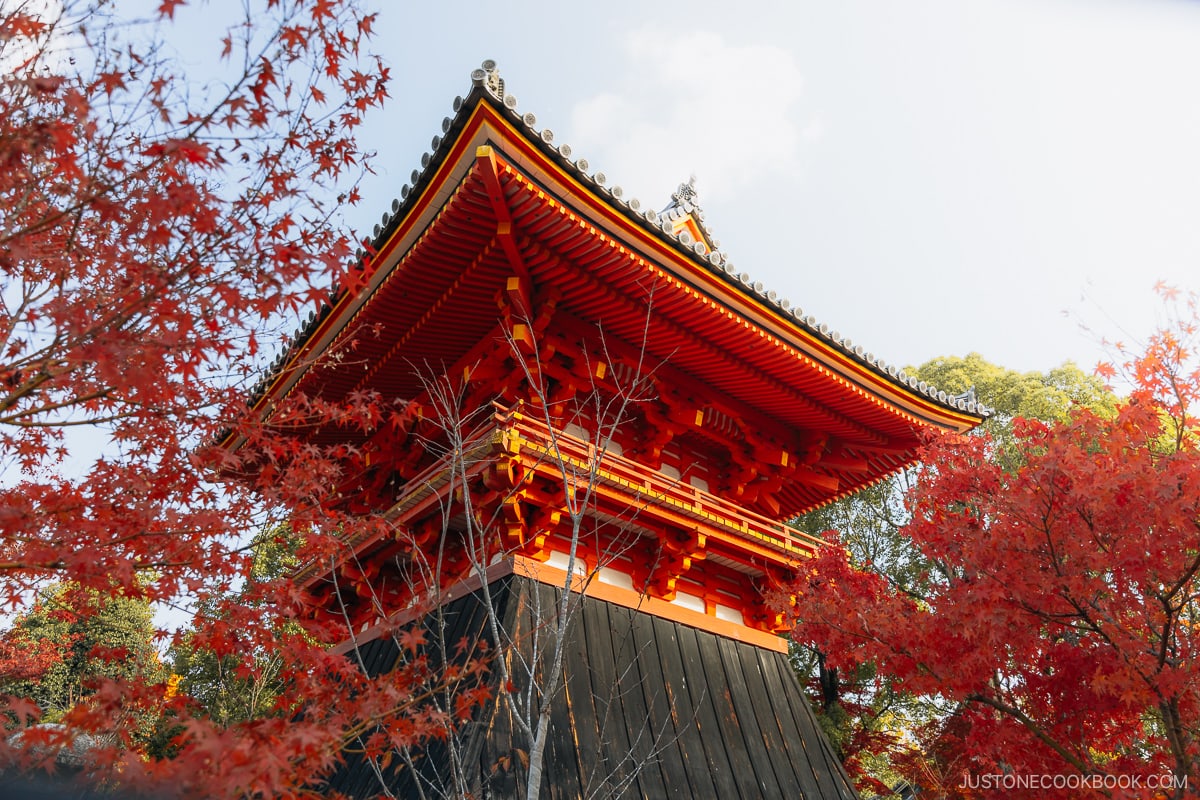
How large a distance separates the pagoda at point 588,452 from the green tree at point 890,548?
9358mm

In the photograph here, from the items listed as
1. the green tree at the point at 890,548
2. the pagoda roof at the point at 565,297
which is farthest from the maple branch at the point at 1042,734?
the green tree at the point at 890,548

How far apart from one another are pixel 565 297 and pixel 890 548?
618 inches

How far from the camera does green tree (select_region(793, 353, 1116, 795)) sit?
1908 centimetres

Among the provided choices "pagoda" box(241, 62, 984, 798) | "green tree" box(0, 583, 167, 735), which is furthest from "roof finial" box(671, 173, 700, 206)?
"green tree" box(0, 583, 167, 735)

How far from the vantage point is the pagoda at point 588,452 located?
743 centimetres

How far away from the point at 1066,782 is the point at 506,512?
215 inches

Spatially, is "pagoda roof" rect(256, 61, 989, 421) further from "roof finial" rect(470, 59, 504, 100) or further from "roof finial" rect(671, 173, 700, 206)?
"roof finial" rect(671, 173, 700, 206)

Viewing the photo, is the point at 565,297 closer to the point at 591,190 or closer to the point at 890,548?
the point at 591,190

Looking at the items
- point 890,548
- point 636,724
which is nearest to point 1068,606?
point 636,724

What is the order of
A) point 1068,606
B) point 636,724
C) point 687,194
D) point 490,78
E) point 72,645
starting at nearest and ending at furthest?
point 1068,606 < point 490,78 < point 636,724 < point 687,194 < point 72,645

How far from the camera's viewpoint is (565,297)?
28.9ft

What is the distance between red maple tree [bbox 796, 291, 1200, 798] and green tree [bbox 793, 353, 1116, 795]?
11477 mm

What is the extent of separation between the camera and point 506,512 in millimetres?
8344

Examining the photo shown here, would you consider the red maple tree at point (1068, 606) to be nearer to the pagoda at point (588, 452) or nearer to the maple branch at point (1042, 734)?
the maple branch at point (1042, 734)
